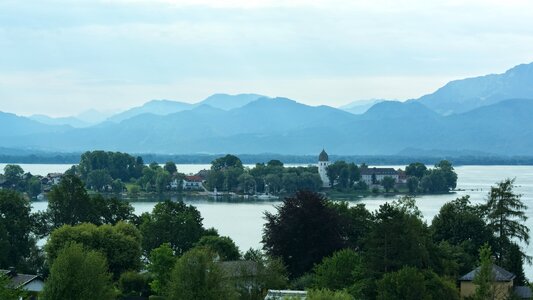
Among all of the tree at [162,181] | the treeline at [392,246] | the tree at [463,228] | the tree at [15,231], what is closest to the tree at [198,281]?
the treeline at [392,246]

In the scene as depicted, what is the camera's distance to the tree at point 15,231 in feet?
109

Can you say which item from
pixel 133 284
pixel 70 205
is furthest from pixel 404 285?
pixel 70 205

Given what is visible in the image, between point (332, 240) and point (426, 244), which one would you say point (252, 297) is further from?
point (332, 240)

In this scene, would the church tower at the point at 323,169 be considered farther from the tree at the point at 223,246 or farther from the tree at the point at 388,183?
the tree at the point at 223,246

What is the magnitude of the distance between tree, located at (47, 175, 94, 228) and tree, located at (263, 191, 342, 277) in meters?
12.1

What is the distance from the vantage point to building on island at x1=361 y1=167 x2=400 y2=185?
112 meters

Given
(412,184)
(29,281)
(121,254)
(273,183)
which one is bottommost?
(29,281)

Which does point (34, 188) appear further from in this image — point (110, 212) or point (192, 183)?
point (110, 212)

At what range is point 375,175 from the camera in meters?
113

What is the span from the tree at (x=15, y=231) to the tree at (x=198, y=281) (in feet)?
44.6

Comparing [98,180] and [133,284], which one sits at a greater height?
[98,180]

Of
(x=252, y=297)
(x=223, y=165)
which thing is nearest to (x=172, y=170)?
(x=223, y=165)

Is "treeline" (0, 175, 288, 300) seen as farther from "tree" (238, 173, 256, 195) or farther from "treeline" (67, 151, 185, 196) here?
"tree" (238, 173, 256, 195)

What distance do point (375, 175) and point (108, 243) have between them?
83.4m
